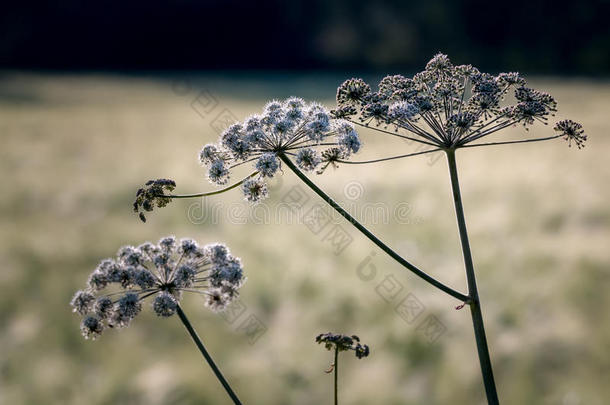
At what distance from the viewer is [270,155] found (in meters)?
2.17

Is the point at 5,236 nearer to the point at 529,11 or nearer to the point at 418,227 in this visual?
the point at 418,227

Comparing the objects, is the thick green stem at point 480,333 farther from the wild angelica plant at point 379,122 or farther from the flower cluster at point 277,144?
the flower cluster at point 277,144

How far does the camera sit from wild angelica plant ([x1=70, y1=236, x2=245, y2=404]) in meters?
2.13

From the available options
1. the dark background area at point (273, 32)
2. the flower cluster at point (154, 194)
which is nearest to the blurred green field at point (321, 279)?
the flower cluster at point (154, 194)

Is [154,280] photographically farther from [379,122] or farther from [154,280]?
[379,122]

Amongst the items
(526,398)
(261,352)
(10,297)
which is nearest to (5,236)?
(10,297)

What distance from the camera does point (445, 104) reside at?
7.73 ft

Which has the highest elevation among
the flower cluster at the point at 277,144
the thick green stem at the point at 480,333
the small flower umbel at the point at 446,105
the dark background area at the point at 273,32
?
the dark background area at the point at 273,32

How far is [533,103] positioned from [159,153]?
1067cm

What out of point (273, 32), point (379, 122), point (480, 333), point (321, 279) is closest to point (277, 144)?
point (379, 122)

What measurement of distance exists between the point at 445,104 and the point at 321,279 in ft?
16.4

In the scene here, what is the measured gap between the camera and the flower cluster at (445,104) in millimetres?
2252

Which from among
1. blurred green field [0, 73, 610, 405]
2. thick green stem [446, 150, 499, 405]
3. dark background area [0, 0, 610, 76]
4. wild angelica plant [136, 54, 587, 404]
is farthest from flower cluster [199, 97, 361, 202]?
dark background area [0, 0, 610, 76]

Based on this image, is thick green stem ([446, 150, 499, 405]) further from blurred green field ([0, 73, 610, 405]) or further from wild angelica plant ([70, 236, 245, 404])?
blurred green field ([0, 73, 610, 405])
